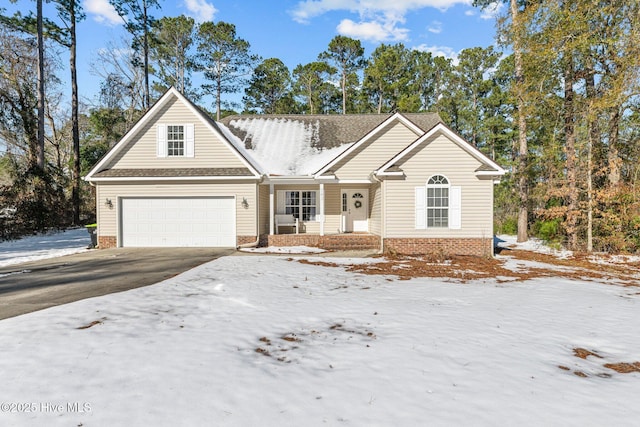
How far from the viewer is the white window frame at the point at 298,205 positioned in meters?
15.7

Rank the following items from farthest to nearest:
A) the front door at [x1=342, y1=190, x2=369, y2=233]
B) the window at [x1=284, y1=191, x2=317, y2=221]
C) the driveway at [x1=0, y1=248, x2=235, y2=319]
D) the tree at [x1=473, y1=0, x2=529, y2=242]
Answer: the window at [x1=284, y1=191, x2=317, y2=221]
the front door at [x1=342, y1=190, x2=369, y2=233]
the tree at [x1=473, y1=0, x2=529, y2=242]
the driveway at [x1=0, y1=248, x2=235, y2=319]

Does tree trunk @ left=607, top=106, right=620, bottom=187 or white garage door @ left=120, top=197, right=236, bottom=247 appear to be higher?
tree trunk @ left=607, top=106, right=620, bottom=187

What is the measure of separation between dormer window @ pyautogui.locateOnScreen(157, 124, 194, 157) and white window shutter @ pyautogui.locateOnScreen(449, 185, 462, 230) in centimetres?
1120

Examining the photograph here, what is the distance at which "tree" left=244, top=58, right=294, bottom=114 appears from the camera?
114 ft

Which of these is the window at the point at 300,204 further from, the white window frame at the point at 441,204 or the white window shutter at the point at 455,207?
the white window shutter at the point at 455,207

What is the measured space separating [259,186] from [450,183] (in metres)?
8.14

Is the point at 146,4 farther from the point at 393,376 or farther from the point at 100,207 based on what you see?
the point at 393,376

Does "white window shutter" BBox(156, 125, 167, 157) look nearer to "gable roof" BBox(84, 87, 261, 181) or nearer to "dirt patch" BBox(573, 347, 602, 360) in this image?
"gable roof" BBox(84, 87, 261, 181)

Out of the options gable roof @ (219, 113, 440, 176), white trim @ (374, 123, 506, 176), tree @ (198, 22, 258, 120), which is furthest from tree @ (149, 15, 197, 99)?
white trim @ (374, 123, 506, 176)

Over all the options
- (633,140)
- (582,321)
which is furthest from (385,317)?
(633,140)

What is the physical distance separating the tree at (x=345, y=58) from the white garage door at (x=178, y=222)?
81.5 ft

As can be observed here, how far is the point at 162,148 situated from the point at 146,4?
2063cm

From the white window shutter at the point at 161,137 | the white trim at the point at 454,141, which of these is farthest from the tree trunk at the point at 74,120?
Result: the white trim at the point at 454,141

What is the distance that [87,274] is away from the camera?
8.62 m
